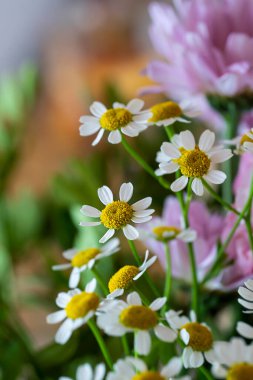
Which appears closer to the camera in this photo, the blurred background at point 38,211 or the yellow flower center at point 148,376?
the yellow flower center at point 148,376

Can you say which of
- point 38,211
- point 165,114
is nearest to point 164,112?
point 165,114

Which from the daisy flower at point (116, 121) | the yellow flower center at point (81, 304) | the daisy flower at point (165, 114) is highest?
the daisy flower at point (116, 121)

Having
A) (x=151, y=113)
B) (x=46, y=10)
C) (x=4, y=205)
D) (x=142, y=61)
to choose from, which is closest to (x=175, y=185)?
(x=151, y=113)

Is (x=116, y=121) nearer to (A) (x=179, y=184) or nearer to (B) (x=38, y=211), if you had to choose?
(A) (x=179, y=184)

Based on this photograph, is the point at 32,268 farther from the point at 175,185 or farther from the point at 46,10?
the point at 46,10

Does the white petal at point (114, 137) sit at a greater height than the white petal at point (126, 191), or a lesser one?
greater
